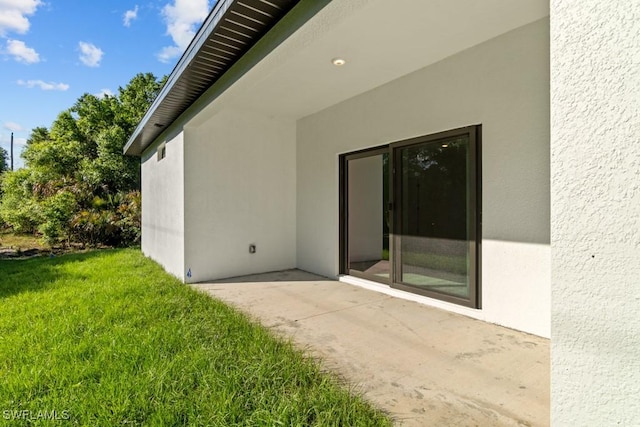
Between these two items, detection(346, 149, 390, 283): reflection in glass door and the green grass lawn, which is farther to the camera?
detection(346, 149, 390, 283): reflection in glass door

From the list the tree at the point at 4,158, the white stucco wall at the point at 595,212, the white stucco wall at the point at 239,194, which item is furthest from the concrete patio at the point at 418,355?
the tree at the point at 4,158

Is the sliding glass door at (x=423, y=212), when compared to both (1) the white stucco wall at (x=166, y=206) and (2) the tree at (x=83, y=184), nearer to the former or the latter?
(1) the white stucco wall at (x=166, y=206)

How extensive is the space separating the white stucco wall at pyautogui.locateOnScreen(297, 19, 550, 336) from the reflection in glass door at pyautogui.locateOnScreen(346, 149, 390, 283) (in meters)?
1.00

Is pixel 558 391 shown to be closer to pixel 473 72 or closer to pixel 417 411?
pixel 417 411

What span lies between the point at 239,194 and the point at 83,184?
357 inches

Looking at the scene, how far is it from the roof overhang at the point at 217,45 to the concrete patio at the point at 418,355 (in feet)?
10.4

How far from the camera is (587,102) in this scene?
1165 mm

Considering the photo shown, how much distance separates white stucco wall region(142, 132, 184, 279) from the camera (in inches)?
237

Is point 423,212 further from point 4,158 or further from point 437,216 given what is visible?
point 4,158

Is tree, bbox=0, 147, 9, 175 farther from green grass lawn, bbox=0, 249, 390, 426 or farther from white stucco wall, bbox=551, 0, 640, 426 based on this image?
white stucco wall, bbox=551, 0, 640, 426

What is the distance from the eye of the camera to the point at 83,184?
1197 cm

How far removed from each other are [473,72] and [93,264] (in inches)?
329

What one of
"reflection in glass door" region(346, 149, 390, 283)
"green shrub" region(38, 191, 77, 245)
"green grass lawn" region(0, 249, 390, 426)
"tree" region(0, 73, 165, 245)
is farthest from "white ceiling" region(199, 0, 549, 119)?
"green shrub" region(38, 191, 77, 245)

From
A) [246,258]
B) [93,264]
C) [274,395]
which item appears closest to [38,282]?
[93,264]
